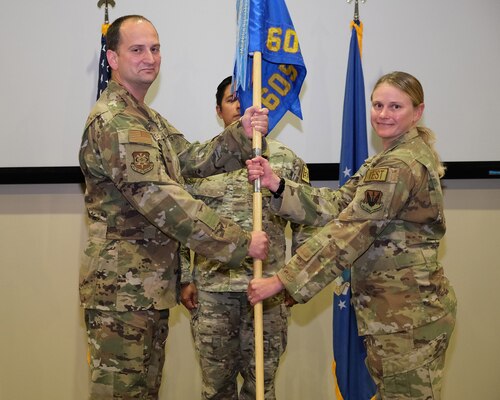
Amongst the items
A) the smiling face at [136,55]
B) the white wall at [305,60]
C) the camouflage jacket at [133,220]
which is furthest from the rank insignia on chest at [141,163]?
the white wall at [305,60]

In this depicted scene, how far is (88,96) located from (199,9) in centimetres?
88

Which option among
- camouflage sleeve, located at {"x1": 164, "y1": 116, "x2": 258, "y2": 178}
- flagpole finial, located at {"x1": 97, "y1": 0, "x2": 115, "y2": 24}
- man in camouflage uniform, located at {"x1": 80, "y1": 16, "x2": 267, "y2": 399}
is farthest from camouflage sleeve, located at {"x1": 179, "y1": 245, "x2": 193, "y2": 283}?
flagpole finial, located at {"x1": 97, "y1": 0, "x2": 115, "y2": 24}

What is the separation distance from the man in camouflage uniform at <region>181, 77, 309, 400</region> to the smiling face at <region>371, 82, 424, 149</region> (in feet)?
2.71

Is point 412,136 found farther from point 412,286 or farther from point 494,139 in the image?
point 494,139

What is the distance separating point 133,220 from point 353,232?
821 mm

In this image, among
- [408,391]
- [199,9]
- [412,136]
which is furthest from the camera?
[199,9]

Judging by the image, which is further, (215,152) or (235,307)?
(235,307)

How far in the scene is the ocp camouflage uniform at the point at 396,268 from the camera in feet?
7.59

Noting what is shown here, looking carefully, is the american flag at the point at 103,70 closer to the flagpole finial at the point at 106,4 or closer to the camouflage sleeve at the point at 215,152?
the flagpole finial at the point at 106,4

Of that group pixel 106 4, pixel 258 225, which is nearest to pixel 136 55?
pixel 258 225

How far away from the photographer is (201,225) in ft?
7.94

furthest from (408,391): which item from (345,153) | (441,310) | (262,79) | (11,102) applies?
(11,102)

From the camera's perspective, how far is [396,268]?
2.36m

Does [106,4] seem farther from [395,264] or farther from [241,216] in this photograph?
[395,264]
